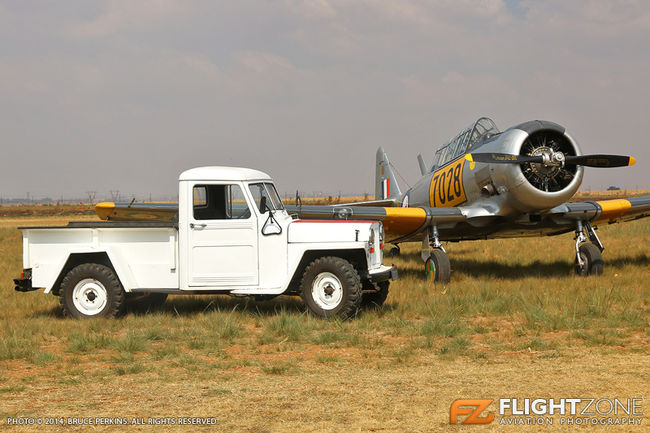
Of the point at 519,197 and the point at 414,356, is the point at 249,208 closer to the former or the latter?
the point at 414,356

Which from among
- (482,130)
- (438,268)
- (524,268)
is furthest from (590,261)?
(482,130)

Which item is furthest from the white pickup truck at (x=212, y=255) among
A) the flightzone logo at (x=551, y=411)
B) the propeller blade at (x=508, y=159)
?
the propeller blade at (x=508, y=159)

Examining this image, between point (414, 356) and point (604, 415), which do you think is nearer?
point (604, 415)

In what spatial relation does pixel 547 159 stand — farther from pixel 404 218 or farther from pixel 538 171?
pixel 404 218

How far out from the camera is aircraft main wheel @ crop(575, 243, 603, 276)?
1195 cm

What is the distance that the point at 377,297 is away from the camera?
8.77 meters

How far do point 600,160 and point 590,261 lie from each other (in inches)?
76.5

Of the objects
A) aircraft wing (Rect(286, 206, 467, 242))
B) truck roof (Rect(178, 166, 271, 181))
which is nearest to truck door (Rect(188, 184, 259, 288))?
truck roof (Rect(178, 166, 271, 181))

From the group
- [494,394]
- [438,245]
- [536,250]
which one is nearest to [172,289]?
[494,394]

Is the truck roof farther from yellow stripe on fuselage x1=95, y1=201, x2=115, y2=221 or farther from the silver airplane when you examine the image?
yellow stripe on fuselage x1=95, y1=201, x2=115, y2=221

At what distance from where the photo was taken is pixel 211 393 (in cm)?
490

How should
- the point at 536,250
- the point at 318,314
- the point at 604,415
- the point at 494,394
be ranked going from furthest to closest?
the point at 536,250, the point at 318,314, the point at 494,394, the point at 604,415

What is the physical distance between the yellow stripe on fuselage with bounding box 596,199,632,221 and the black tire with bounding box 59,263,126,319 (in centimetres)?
992

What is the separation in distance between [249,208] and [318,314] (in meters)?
1.60
